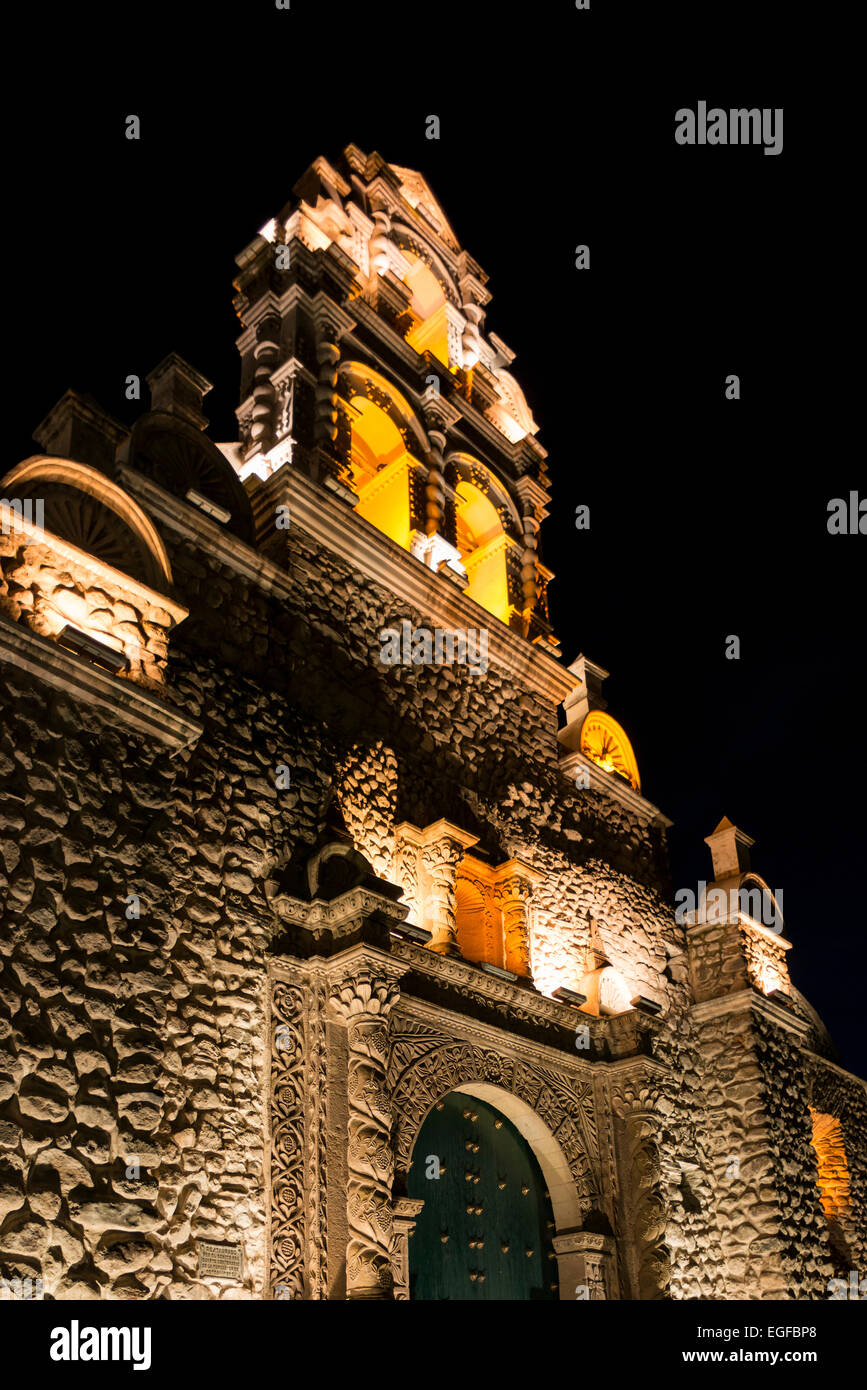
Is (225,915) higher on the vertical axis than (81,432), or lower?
lower

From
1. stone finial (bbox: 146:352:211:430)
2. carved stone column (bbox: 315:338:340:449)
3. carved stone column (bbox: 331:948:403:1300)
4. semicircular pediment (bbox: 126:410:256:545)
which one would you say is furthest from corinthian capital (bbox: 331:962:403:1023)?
carved stone column (bbox: 315:338:340:449)

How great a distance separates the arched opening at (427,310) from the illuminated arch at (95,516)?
6809 mm

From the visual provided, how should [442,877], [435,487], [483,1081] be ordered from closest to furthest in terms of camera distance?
[483,1081] < [442,877] < [435,487]

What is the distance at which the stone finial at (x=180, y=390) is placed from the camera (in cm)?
918

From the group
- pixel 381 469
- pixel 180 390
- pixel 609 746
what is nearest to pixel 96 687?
pixel 180 390

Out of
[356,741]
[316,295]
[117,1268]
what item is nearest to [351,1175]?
[117,1268]

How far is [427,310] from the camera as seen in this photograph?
14023mm

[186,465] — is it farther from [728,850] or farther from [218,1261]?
[728,850]

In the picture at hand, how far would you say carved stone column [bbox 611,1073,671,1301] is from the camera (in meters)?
9.19

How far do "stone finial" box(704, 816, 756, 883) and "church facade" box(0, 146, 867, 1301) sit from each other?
0.05 m

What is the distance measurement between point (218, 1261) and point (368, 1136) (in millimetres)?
1201

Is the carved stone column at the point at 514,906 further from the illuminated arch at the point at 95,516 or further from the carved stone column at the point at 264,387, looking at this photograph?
the carved stone column at the point at 264,387

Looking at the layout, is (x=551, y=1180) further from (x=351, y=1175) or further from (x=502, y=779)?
(x=502, y=779)

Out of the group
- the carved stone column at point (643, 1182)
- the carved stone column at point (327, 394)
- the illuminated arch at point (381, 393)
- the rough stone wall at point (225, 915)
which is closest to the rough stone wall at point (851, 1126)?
the rough stone wall at point (225, 915)
